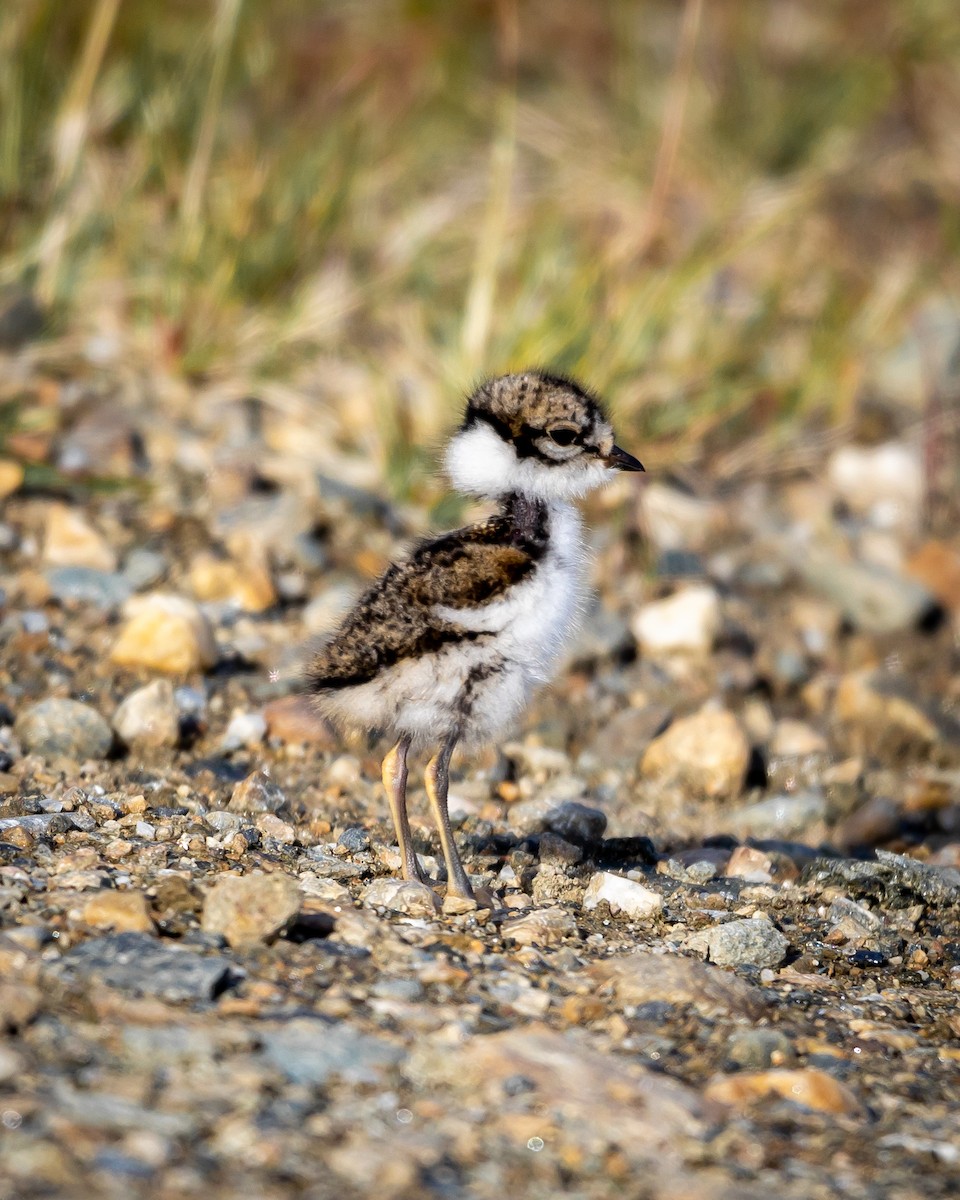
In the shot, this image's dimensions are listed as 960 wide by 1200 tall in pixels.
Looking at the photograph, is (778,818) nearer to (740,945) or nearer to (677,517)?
(740,945)

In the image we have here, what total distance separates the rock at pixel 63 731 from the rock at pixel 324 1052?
135cm

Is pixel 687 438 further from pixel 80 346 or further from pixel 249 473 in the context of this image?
pixel 80 346

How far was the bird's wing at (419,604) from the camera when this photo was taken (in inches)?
118

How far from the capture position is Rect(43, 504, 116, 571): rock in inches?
175

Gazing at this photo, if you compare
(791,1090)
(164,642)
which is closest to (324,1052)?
(791,1090)

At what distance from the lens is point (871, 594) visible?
525 centimetres

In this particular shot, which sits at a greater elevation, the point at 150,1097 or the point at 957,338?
the point at 957,338

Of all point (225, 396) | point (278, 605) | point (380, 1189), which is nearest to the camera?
point (380, 1189)

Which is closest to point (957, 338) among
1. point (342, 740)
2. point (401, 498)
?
point (401, 498)

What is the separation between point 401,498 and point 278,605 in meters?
0.77

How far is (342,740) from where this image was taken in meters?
3.85

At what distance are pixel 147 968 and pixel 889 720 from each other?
9.09 ft

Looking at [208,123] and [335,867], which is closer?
[335,867]

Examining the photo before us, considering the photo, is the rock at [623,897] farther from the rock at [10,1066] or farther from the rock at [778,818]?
the rock at [10,1066]
